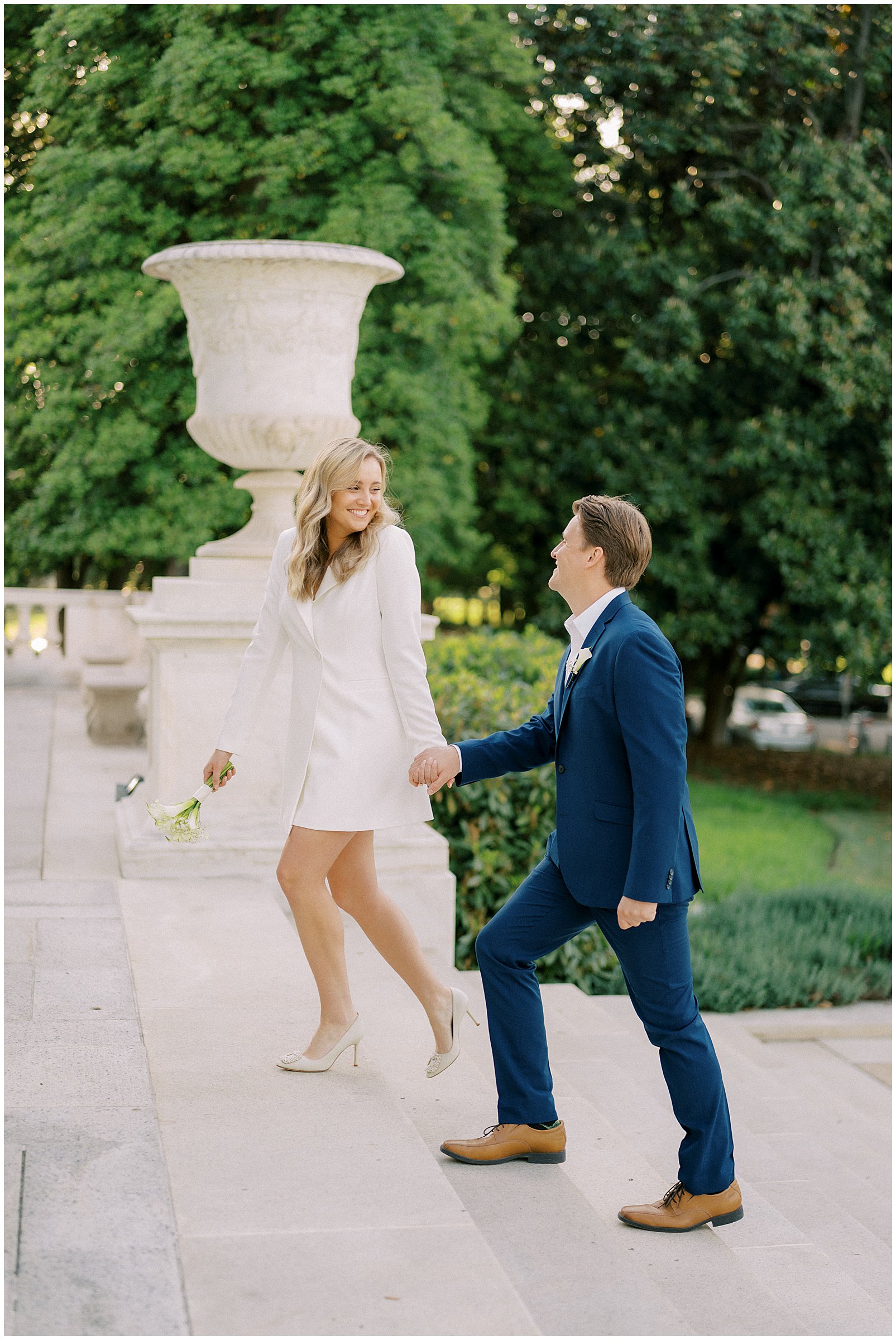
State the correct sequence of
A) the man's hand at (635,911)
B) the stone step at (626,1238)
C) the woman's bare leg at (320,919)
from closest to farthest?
the stone step at (626,1238), the man's hand at (635,911), the woman's bare leg at (320,919)

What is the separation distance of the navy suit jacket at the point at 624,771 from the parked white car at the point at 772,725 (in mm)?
22106

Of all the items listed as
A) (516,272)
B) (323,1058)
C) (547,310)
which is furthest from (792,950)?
(516,272)

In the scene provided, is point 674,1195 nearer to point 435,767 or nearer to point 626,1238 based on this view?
point 626,1238

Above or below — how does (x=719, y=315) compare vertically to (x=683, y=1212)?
above

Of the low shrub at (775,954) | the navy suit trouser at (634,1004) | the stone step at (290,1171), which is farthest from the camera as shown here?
the low shrub at (775,954)

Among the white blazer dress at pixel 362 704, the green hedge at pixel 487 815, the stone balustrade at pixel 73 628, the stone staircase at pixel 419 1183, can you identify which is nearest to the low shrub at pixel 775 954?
the green hedge at pixel 487 815

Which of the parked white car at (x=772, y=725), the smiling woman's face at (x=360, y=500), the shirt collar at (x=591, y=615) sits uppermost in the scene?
the smiling woman's face at (x=360, y=500)

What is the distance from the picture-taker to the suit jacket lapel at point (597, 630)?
3109 mm

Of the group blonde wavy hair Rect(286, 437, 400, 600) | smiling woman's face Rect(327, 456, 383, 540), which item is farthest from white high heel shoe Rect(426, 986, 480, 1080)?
smiling woman's face Rect(327, 456, 383, 540)

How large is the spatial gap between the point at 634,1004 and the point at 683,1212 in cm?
49

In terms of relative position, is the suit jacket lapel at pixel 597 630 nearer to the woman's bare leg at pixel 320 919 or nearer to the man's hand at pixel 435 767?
the man's hand at pixel 435 767

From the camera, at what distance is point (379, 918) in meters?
3.55

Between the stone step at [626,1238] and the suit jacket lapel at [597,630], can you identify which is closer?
the stone step at [626,1238]

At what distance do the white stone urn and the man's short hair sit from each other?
300cm
